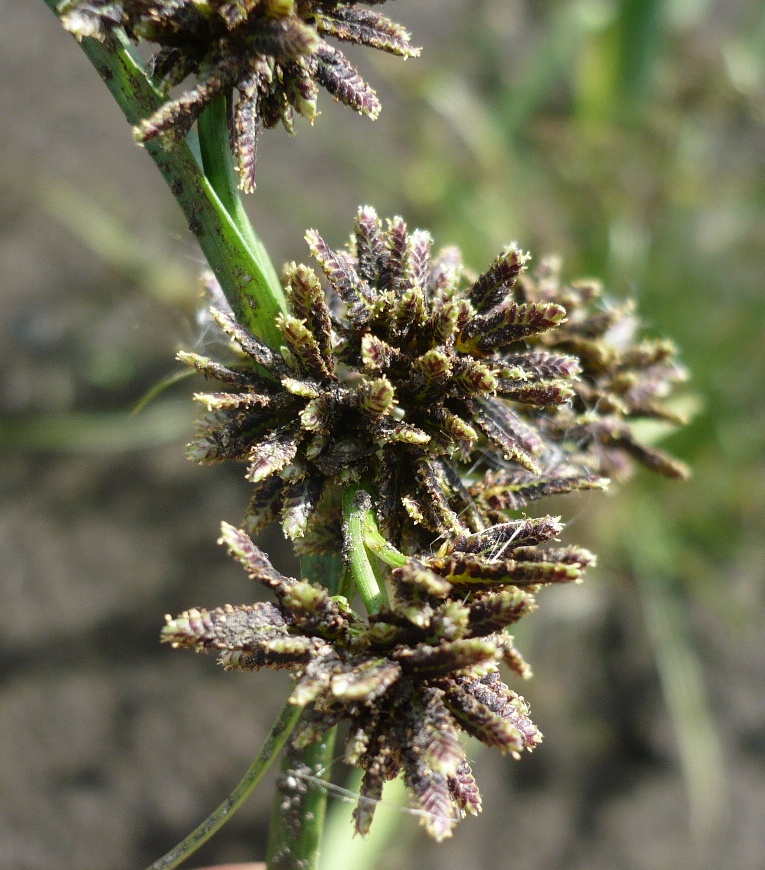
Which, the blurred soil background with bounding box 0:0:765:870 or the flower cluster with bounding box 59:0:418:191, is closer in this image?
the flower cluster with bounding box 59:0:418:191

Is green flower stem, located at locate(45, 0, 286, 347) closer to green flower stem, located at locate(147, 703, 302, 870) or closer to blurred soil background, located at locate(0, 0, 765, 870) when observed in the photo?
green flower stem, located at locate(147, 703, 302, 870)

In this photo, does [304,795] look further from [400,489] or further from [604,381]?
[604,381]

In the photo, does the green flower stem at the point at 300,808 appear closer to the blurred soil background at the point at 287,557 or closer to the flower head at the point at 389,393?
the flower head at the point at 389,393

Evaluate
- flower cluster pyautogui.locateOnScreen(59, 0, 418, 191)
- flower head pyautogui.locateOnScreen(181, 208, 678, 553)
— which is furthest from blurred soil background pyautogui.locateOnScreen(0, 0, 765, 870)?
flower cluster pyautogui.locateOnScreen(59, 0, 418, 191)

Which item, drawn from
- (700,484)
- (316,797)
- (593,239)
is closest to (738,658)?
(700,484)

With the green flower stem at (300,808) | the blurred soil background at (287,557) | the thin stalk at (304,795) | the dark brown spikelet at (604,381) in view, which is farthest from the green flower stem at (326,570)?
the blurred soil background at (287,557)

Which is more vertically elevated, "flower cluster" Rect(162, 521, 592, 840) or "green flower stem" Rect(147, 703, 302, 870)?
"flower cluster" Rect(162, 521, 592, 840)
